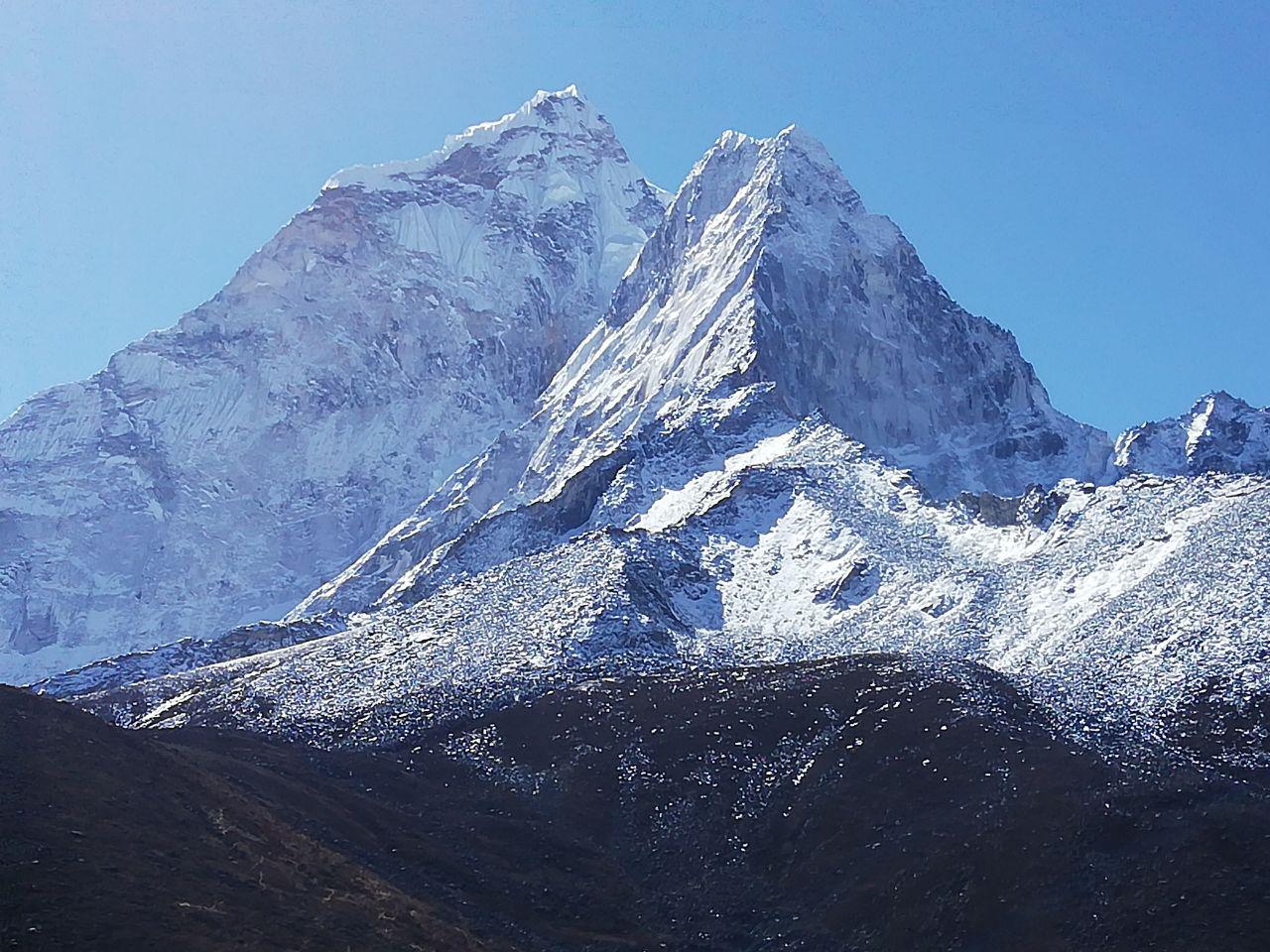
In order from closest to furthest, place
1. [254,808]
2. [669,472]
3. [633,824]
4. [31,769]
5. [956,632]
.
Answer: [31,769]
[254,808]
[633,824]
[956,632]
[669,472]

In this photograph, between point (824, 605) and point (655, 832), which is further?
point (824, 605)

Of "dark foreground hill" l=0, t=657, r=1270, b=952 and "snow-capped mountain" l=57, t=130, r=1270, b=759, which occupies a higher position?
"snow-capped mountain" l=57, t=130, r=1270, b=759

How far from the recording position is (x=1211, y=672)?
95.6 m

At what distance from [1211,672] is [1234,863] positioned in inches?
921

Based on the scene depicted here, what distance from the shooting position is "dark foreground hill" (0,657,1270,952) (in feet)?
217

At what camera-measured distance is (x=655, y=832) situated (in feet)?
296

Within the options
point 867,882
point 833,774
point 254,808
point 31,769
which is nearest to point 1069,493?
point 833,774

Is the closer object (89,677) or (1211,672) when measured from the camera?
(1211,672)

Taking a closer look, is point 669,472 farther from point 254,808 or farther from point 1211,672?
point 254,808

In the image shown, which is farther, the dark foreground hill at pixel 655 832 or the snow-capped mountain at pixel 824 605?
the snow-capped mountain at pixel 824 605

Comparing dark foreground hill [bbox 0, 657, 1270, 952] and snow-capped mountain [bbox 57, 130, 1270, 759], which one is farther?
snow-capped mountain [bbox 57, 130, 1270, 759]

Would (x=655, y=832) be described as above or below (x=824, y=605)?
below

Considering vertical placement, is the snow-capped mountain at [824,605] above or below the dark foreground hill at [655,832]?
above

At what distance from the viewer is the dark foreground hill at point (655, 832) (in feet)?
217
